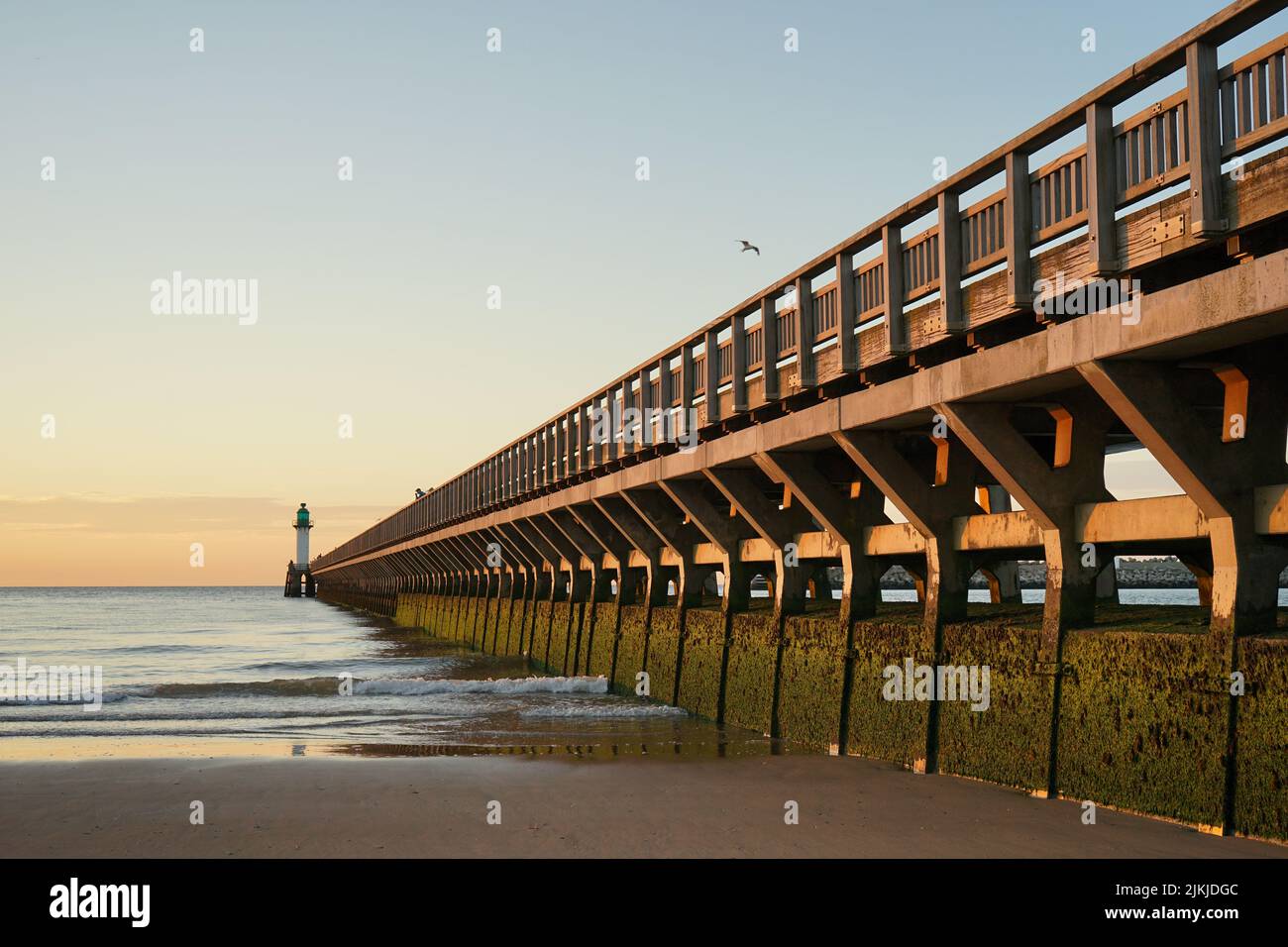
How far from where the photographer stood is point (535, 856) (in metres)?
8.53

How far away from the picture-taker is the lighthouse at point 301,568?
153 m

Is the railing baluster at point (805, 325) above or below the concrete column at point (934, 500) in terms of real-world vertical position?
above

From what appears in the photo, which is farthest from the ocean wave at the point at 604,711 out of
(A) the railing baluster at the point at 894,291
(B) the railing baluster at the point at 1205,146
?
(B) the railing baluster at the point at 1205,146

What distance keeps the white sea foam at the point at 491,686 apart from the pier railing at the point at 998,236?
6.88 m

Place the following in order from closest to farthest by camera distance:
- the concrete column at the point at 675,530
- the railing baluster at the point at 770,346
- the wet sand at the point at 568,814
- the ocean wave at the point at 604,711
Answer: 1. the wet sand at the point at 568,814
2. the railing baluster at the point at 770,346
3. the ocean wave at the point at 604,711
4. the concrete column at the point at 675,530

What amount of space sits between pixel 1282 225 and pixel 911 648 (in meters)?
5.35

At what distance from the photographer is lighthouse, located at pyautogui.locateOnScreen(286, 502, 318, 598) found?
152625mm

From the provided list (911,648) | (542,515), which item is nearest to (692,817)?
(911,648)

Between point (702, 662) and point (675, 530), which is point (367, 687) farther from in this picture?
point (702, 662)

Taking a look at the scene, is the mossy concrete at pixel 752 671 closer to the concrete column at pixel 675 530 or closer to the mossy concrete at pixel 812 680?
the mossy concrete at pixel 812 680

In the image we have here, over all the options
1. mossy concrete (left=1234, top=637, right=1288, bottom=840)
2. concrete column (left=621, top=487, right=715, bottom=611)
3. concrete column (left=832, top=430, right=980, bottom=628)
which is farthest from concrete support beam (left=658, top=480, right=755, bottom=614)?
mossy concrete (left=1234, top=637, right=1288, bottom=840)

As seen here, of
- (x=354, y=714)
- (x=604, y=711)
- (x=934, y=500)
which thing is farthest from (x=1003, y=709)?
(x=354, y=714)

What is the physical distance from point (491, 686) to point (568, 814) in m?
15.5
